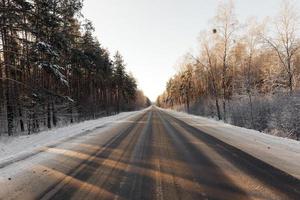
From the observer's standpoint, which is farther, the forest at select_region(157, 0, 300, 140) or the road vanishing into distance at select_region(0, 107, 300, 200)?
the forest at select_region(157, 0, 300, 140)

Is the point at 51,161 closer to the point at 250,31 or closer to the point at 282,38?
the point at 282,38

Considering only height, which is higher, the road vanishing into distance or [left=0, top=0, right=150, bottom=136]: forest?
[left=0, top=0, right=150, bottom=136]: forest

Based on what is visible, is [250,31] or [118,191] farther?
[250,31]

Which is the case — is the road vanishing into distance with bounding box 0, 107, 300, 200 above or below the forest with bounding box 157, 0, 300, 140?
below

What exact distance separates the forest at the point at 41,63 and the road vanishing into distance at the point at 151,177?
18.9ft

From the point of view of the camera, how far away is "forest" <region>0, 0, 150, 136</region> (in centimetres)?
1394

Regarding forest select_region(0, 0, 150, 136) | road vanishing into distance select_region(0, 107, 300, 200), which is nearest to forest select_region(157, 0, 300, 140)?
road vanishing into distance select_region(0, 107, 300, 200)

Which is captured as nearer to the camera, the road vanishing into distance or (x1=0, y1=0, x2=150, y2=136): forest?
the road vanishing into distance

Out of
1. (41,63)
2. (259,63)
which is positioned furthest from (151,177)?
(259,63)

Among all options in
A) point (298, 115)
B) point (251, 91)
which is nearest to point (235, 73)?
point (251, 91)

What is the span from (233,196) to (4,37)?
17585 mm

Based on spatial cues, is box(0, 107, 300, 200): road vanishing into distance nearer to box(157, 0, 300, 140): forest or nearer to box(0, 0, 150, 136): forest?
box(0, 0, 150, 136): forest

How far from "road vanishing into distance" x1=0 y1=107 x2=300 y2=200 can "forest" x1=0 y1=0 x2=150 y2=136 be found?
5.76 metres

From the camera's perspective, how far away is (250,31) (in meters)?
29.8
